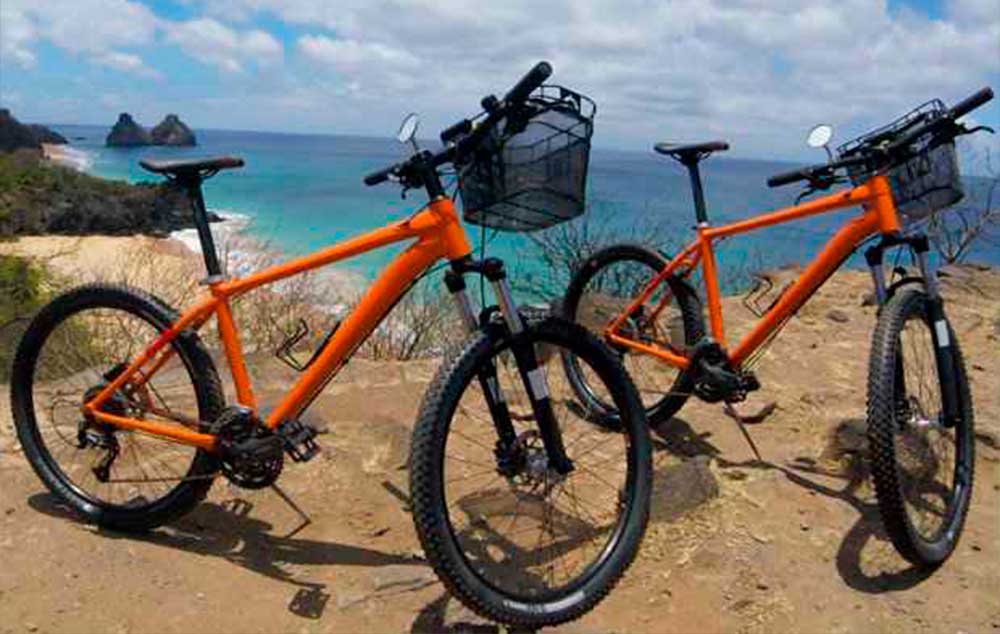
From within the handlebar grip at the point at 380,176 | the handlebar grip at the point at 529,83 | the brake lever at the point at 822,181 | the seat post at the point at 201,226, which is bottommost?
the seat post at the point at 201,226

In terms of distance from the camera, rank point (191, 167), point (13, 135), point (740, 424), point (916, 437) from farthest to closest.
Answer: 1. point (13, 135)
2. point (740, 424)
3. point (916, 437)
4. point (191, 167)

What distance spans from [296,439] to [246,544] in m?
0.55

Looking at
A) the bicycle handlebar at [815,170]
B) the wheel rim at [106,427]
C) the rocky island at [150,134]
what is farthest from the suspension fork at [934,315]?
the rocky island at [150,134]

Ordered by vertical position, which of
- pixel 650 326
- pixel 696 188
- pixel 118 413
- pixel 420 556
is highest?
pixel 696 188

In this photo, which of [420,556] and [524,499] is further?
[524,499]

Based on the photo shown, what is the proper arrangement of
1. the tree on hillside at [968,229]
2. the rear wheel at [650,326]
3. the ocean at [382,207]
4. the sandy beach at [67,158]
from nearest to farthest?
the rear wheel at [650,326] < the tree on hillside at [968,229] < the ocean at [382,207] < the sandy beach at [67,158]

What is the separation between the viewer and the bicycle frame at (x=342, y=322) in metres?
2.82

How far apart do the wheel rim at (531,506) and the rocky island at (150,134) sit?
134927 mm

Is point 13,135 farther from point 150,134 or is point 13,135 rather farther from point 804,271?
point 804,271

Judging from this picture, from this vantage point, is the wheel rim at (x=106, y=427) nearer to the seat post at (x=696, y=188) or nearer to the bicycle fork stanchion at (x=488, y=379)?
the bicycle fork stanchion at (x=488, y=379)

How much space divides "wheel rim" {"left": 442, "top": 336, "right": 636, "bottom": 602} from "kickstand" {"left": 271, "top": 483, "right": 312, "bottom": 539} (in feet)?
1.97

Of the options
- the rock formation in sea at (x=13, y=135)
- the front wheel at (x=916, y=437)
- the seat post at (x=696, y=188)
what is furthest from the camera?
the rock formation in sea at (x=13, y=135)

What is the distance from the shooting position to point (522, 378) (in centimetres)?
287

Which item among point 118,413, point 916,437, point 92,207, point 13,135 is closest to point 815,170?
point 916,437
